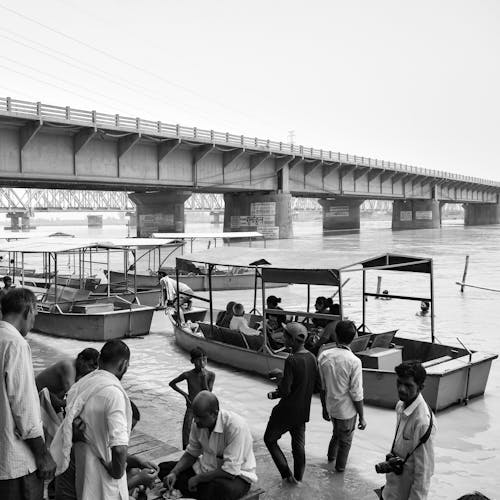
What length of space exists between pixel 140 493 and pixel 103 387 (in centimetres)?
163

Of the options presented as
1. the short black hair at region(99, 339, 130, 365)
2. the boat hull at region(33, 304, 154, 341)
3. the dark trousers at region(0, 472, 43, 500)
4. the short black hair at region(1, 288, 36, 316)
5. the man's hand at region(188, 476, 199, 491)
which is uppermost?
the short black hair at region(1, 288, 36, 316)

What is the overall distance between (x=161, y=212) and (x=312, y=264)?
162 feet

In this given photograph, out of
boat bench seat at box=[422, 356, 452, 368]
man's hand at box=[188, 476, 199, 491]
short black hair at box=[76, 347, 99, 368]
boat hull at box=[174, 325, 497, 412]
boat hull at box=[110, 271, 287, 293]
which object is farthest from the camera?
boat hull at box=[110, 271, 287, 293]

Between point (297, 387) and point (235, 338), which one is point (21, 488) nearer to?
point (297, 387)

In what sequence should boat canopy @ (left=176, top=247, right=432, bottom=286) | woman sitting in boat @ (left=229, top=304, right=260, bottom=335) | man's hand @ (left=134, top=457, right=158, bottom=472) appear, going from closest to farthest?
1. man's hand @ (left=134, top=457, right=158, bottom=472)
2. boat canopy @ (left=176, top=247, right=432, bottom=286)
3. woman sitting in boat @ (left=229, top=304, right=260, bottom=335)

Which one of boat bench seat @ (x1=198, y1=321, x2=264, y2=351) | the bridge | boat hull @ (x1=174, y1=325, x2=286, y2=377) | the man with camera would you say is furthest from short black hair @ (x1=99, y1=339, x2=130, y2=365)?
the bridge

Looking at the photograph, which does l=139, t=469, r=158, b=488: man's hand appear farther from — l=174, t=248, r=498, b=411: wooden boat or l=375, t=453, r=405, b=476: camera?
l=174, t=248, r=498, b=411: wooden boat

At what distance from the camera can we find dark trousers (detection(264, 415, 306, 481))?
21.5ft

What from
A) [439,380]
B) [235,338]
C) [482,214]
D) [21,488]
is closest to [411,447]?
[21,488]

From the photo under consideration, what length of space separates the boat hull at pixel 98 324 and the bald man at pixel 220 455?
11.2m

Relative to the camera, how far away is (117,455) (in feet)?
12.7

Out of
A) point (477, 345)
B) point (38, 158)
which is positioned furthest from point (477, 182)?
point (477, 345)

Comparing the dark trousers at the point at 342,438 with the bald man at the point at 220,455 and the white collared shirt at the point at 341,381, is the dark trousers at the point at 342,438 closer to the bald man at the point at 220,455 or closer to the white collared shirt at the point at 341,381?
the white collared shirt at the point at 341,381

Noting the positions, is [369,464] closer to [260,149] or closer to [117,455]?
[117,455]
